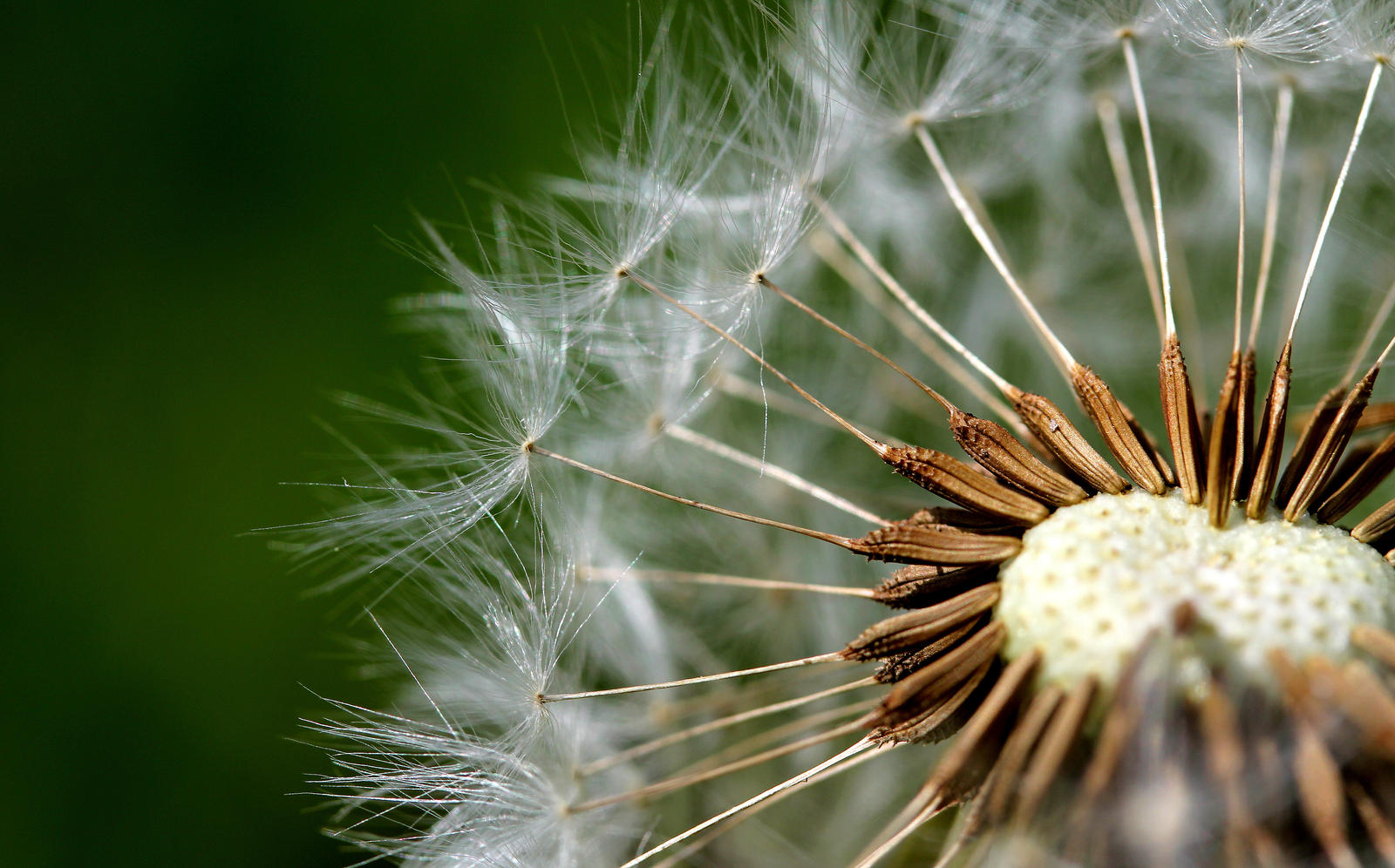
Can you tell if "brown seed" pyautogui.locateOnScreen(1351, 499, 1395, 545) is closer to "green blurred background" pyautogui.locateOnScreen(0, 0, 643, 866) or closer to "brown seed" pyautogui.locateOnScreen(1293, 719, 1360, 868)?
"brown seed" pyautogui.locateOnScreen(1293, 719, 1360, 868)

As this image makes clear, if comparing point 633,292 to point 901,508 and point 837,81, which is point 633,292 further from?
point 901,508

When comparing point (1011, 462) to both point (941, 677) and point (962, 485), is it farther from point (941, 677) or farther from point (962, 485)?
point (941, 677)

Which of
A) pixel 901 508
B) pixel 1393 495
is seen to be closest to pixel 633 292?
pixel 901 508

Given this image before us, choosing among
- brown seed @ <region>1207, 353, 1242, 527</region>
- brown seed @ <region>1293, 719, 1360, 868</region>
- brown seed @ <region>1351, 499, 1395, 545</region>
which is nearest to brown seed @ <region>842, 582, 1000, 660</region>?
brown seed @ <region>1207, 353, 1242, 527</region>

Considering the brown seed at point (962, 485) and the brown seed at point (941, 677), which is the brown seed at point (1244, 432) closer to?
the brown seed at point (962, 485)

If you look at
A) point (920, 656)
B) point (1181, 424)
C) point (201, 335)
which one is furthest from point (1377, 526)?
point (201, 335)

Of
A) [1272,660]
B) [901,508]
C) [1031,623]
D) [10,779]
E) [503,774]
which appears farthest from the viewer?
[10,779]
